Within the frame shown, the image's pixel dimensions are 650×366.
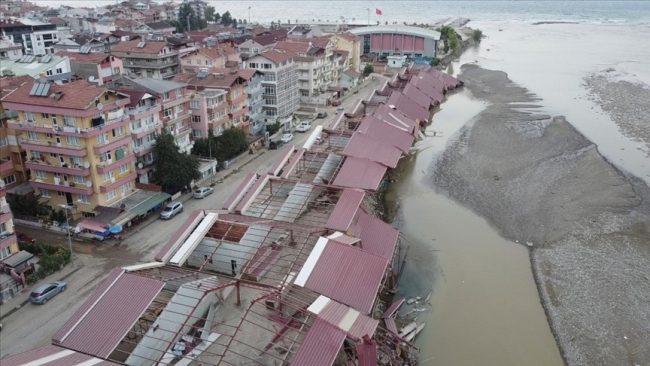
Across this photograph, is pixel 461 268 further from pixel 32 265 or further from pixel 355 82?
pixel 355 82

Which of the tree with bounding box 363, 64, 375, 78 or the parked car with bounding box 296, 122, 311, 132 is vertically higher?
the tree with bounding box 363, 64, 375, 78

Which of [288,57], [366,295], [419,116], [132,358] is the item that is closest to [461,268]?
[366,295]

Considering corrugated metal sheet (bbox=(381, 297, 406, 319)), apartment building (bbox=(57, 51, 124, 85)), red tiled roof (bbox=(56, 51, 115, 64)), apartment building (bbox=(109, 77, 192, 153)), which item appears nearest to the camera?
corrugated metal sheet (bbox=(381, 297, 406, 319))

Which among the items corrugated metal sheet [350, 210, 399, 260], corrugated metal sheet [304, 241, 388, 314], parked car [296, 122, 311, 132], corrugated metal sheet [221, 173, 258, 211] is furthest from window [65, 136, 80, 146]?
parked car [296, 122, 311, 132]

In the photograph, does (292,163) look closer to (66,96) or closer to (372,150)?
(372,150)

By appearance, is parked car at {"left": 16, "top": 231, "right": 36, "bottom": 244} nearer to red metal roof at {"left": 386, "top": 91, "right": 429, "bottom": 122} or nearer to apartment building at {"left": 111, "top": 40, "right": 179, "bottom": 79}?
apartment building at {"left": 111, "top": 40, "right": 179, "bottom": 79}

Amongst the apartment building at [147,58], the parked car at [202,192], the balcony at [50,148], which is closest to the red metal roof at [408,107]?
the parked car at [202,192]
